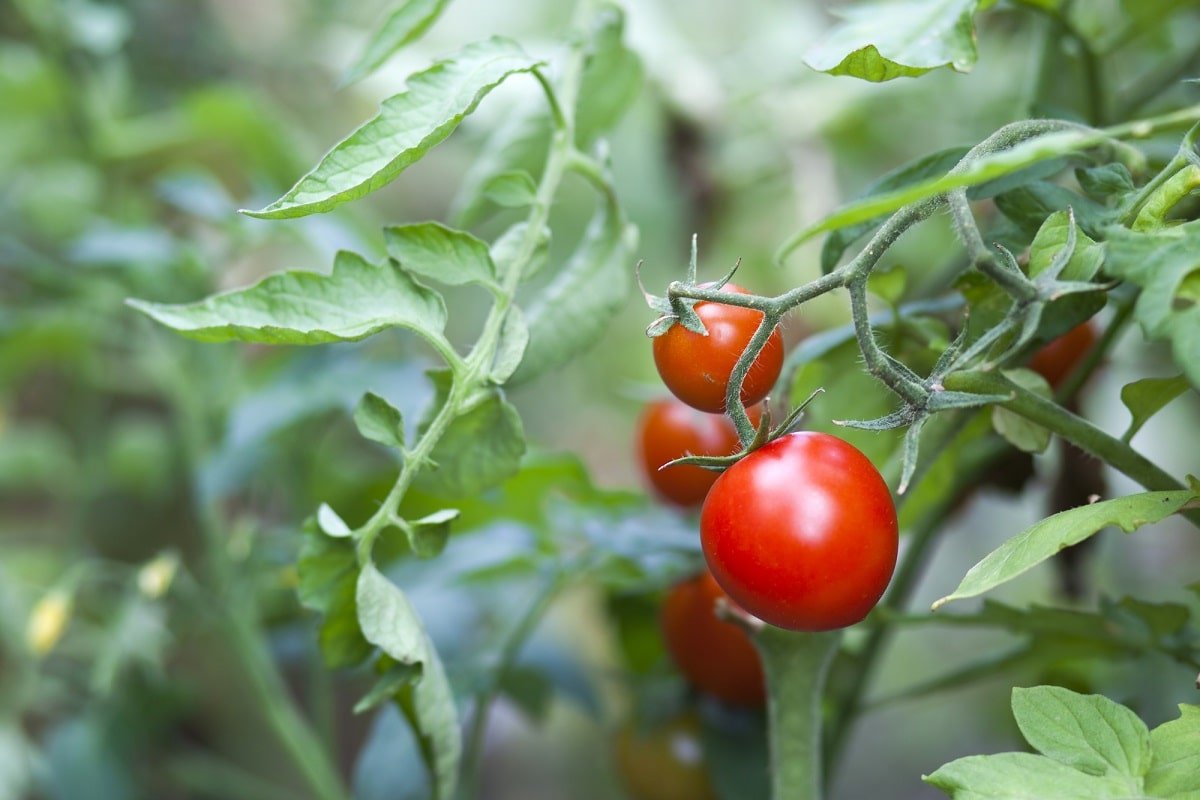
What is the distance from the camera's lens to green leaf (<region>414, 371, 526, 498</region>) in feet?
1.59

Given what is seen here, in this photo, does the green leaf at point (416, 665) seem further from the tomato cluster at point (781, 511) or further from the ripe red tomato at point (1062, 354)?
the ripe red tomato at point (1062, 354)

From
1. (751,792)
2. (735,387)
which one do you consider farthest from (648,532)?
(735,387)

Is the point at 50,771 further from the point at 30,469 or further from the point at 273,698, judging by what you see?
the point at 30,469

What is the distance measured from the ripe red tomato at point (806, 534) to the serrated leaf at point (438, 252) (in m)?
0.16

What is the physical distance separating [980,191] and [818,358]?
0.38ft

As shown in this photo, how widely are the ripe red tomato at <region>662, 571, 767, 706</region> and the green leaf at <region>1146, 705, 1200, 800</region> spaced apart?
291 millimetres

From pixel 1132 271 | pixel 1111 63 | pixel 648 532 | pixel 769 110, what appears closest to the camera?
pixel 1132 271

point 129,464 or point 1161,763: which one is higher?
point 1161,763

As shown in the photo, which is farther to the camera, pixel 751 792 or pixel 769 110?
pixel 769 110

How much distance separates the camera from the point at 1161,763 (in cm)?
39

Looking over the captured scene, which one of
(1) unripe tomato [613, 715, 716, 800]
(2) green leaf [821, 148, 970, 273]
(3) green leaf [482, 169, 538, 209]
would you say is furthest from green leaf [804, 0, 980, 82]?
(1) unripe tomato [613, 715, 716, 800]

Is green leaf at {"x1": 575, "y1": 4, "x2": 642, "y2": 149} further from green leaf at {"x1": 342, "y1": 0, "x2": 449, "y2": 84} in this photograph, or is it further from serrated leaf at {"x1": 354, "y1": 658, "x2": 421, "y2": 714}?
serrated leaf at {"x1": 354, "y1": 658, "x2": 421, "y2": 714}

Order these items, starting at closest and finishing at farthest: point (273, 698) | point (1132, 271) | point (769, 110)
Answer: point (1132, 271), point (273, 698), point (769, 110)

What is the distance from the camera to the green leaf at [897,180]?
47 centimetres
